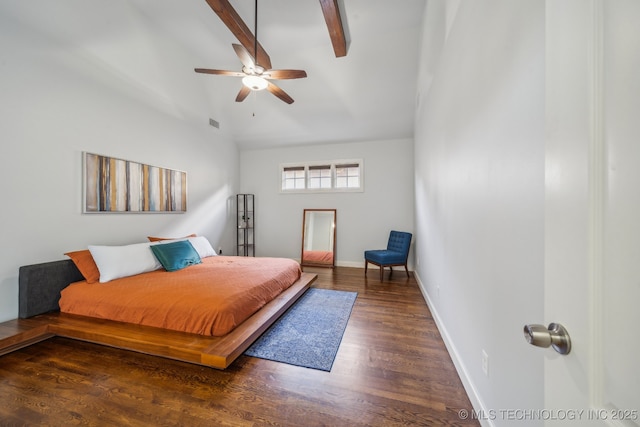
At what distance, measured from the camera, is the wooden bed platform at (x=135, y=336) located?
5.77 ft

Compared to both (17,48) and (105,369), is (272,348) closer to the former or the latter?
(105,369)

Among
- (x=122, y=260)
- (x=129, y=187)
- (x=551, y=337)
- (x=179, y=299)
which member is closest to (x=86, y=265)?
(x=122, y=260)

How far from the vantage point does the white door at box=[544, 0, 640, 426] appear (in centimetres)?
38

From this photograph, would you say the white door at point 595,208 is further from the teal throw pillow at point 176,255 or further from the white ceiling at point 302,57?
the teal throw pillow at point 176,255

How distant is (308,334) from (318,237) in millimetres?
2985

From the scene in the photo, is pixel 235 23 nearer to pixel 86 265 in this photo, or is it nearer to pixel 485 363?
pixel 86 265

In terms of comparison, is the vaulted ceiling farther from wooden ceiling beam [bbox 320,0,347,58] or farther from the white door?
the white door

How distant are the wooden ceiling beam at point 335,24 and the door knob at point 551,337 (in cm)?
302

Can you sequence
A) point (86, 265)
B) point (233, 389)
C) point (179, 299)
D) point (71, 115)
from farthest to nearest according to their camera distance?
point (71, 115), point (86, 265), point (179, 299), point (233, 389)

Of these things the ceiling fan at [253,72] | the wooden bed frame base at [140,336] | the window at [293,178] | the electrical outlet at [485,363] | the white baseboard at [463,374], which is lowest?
the white baseboard at [463,374]

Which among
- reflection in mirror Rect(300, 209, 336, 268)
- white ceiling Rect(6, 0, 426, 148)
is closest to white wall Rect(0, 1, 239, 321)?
white ceiling Rect(6, 0, 426, 148)

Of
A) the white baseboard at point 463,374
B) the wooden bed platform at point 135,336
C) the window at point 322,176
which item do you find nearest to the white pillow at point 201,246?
the wooden bed platform at point 135,336

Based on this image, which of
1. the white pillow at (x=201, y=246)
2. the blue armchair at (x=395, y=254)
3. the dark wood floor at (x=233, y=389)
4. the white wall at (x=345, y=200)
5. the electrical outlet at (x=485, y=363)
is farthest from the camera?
the white wall at (x=345, y=200)

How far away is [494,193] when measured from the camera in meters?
1.20
